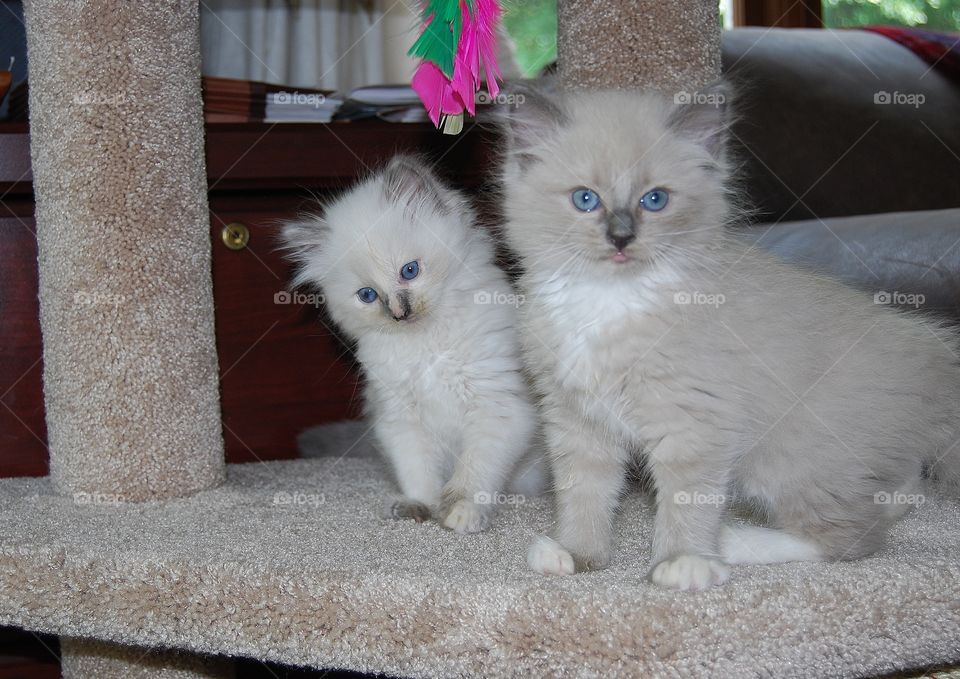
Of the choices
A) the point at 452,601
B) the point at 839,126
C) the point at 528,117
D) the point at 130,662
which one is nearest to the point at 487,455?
the point at 452,601

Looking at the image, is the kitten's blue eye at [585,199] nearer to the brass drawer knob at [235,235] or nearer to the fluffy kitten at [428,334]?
the fluffy kitten at [428,334]

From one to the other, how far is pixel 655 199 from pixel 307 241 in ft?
2.55

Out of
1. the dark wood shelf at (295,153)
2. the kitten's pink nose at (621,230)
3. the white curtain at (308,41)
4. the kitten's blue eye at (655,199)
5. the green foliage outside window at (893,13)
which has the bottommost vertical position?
the kitten's pink nose at (621,230)

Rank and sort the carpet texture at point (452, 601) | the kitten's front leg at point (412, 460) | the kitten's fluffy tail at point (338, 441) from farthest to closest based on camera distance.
Result: the kitten's fluffy tail at point (338, 441) → the kitten's front leg at point (412, 460) → the carpet texture at point (452, 601)

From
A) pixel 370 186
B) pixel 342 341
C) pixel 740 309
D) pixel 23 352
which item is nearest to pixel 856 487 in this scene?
pixel 740 309

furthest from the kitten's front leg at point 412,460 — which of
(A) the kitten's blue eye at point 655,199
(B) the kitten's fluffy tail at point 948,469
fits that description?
(B) the kitten's fluffy tail at point 948,469

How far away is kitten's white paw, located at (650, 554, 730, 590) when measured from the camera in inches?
41.5

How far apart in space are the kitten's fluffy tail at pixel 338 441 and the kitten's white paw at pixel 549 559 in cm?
81

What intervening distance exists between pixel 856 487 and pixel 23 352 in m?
1.61

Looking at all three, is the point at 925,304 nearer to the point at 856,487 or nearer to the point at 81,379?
the point at 856,487

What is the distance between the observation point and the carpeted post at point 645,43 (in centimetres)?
161

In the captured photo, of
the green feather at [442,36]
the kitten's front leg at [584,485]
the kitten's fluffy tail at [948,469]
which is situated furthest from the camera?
the green feather at [442,36]

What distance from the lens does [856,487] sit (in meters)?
1.21

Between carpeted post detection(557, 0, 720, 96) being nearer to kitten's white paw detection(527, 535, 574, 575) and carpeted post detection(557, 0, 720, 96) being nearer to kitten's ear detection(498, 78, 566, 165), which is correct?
kitten's ear detection(498, 78, 566, 165)
